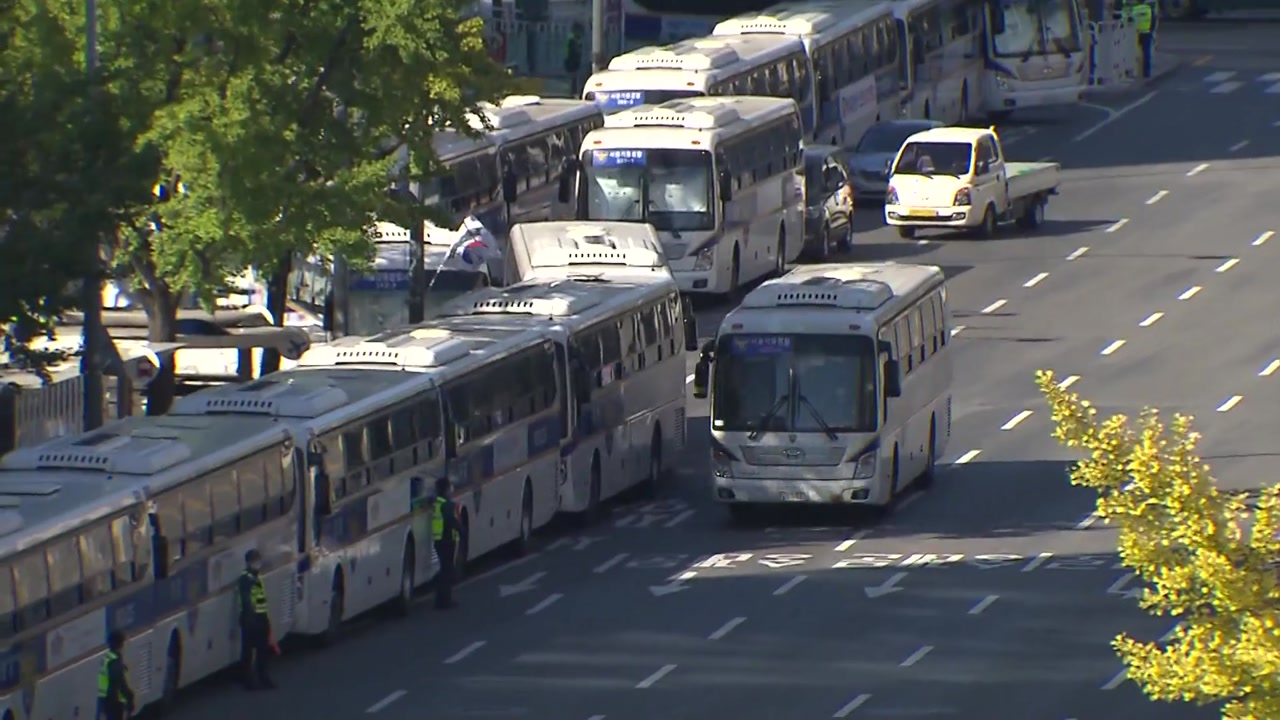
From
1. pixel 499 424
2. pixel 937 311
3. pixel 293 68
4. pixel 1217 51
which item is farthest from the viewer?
pixel 1217 51

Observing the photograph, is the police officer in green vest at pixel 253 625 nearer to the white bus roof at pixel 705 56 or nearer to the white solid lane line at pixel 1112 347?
the white solid lane line at pixel 1112 347

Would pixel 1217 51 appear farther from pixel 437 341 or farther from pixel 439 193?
pixel 437 341

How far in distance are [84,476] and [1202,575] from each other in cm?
1268

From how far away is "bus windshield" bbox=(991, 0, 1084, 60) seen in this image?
228 feet

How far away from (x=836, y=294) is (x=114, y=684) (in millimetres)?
13661

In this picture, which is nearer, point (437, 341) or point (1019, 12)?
point (437, 341)

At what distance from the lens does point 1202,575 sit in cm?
1739

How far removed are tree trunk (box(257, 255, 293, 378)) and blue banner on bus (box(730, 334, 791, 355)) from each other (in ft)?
19.6

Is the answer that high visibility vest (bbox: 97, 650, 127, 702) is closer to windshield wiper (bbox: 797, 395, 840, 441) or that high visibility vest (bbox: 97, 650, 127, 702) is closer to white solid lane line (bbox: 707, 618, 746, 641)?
white solid lane line (bbox: 707, 618, 746, 641)

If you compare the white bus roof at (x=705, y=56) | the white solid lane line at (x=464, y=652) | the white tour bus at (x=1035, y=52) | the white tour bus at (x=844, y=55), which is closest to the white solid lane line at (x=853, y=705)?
the white solid lane line at (x=464, y=652)

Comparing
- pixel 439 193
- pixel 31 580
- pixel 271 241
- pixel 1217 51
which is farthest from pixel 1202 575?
pixel 1217 51

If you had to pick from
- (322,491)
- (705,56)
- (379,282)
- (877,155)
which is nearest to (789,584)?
(322,491)

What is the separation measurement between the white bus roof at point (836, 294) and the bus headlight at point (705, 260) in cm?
1075

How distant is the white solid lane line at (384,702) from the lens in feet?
90.4
